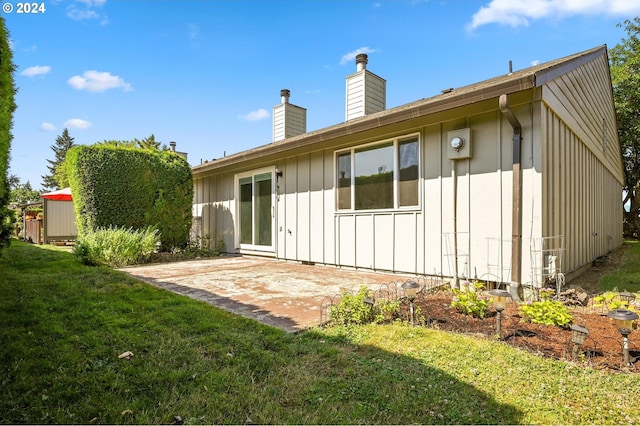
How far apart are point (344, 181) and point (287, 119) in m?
5.29

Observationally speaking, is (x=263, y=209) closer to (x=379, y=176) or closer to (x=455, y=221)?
(x=379, y=176)

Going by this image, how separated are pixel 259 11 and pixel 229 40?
1.10m

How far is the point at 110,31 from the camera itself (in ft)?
21.5

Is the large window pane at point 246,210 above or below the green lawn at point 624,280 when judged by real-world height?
above

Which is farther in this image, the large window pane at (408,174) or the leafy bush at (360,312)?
the large window pane at (408,174)

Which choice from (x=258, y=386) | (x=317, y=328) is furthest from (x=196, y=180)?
(x=258, y=386)

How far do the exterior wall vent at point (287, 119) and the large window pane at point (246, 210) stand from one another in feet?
8.64

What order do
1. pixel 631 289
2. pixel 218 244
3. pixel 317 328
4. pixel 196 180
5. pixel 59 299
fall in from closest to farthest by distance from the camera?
pixel 317 328 < pixel 59 299 < pixel 631 289 < pixel 218 244 < pixel 196 180

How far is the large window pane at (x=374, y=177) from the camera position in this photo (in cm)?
586

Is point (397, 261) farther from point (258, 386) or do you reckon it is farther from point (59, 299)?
point (59, 299)

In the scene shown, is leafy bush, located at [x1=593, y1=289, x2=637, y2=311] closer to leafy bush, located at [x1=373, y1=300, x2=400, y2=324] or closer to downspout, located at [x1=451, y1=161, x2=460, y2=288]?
downspout, located at [x1=451, y1=161, x2=460, y2=288]

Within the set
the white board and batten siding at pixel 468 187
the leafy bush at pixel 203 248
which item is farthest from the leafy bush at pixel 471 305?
the leafy bush at pixel 203 248

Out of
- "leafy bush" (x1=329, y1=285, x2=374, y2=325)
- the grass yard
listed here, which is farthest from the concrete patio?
the grass yard

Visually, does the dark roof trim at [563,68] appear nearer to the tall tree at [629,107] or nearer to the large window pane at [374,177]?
the large window pane at [374,177]
